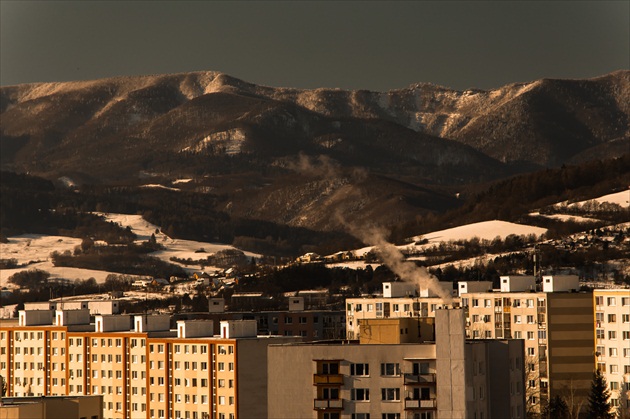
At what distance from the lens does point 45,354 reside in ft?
449

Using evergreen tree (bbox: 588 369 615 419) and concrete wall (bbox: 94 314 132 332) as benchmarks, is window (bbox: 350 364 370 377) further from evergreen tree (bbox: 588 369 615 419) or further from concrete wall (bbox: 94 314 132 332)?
concrete wall (bbox: 94 314 132 332)

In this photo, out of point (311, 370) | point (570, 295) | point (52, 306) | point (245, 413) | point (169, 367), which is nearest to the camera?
point (311, 370)

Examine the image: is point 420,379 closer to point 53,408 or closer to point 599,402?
point 53,408

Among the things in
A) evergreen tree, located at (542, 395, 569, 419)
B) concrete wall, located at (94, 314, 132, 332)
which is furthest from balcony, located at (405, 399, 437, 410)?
concrete wall, located at (94, 314, 132, 332)

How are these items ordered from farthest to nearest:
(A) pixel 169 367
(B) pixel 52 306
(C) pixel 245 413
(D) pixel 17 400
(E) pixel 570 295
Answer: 1. (B) pixel 52 306
2. (E) pixel 570 295
3. (A) pixel 169 367
4. (C) pixel 245 413
5. (D) pixel 17 400

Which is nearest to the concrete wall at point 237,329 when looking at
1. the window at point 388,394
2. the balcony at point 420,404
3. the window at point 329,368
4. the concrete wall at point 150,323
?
the concrete wall at point 150,323

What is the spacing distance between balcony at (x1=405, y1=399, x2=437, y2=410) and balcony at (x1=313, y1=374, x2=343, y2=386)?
11.2ft

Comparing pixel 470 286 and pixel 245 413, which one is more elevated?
pixel 470 286

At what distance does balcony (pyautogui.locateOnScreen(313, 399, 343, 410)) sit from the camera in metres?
80.1

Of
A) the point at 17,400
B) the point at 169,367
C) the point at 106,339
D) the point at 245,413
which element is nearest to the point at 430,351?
the point at 17,400

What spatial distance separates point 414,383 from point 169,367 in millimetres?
47772

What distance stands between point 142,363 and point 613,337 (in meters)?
35.5

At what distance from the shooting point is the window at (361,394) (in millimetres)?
80250

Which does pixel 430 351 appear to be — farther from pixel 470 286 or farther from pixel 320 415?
pixel 470 286
